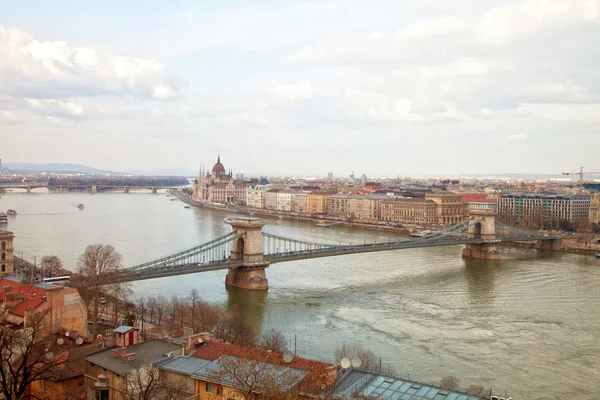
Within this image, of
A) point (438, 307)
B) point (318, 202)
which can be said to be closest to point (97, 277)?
point (438, 307)

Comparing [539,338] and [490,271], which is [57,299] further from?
[490,271]

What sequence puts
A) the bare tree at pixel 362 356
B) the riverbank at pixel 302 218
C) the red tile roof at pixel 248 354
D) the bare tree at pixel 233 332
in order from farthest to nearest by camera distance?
the riverbank at pixel 302 218
the bare tree at pixel 233 332
the bare tree at pixel 362 356
the red tile roof at pixel 248 354

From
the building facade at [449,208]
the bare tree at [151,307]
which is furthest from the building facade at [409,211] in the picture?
the bare tree at [151,307]

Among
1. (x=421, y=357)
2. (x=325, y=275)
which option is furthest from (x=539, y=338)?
(x=325, y=275)

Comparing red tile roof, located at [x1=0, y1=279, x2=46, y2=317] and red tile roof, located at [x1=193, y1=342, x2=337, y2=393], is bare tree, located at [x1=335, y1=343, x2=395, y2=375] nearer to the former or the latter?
red tile roof, located at [x1=193, y1=342, x2=337, y2=393]

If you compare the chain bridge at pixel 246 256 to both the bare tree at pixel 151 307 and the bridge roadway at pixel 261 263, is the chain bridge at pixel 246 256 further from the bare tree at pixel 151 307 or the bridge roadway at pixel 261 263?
the bare tree at pixel 151 307

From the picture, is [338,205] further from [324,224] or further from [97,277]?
[97,277]
